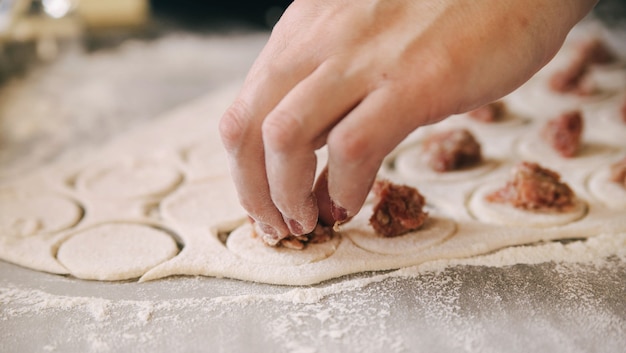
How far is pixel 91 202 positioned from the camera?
1.76 m

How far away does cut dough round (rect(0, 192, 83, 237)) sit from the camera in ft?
5.26

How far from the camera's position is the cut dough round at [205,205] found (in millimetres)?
1618

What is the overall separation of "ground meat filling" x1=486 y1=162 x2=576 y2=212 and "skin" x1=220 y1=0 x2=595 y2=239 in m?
0.50

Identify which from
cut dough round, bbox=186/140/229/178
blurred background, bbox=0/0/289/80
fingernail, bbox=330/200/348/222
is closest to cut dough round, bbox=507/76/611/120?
cut dough round, bbox=186/140/229/178

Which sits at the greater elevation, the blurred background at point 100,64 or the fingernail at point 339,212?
the fingernail at point 339,212

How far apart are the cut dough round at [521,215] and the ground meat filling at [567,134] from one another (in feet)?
1.08

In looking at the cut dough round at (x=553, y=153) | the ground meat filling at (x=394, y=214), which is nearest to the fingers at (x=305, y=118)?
the ground meat filling at (x=394, y=214)

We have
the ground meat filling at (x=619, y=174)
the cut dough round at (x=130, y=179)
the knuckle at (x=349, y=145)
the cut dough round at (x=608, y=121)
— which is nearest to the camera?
the knuckle at (x=349, y=145)

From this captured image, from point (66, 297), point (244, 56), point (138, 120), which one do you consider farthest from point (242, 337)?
point (244, 56)

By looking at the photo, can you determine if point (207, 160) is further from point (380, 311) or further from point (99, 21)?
point (99, 21)

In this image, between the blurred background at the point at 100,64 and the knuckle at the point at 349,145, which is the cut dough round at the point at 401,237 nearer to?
the knuckle at the point at 349,145

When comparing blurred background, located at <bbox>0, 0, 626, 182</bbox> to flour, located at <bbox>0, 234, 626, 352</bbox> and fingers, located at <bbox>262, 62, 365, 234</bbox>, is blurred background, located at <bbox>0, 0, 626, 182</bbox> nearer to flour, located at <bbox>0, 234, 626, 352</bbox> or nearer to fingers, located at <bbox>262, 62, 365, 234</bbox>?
flour, located at <bbox>0, 234, 626, 352</bbox>

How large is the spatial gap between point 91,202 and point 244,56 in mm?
1904

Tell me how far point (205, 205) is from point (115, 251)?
12.1 inches
